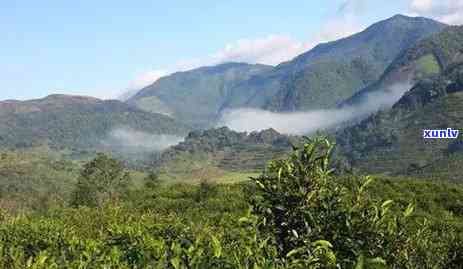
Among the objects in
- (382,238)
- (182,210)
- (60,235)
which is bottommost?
(182,210)

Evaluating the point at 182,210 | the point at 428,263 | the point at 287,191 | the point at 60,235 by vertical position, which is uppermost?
the point at 287,191

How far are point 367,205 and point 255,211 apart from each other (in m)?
3.28

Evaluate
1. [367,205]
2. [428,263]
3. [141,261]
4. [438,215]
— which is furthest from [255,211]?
[438,215]

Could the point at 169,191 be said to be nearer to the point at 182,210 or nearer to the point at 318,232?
the point at 182,210

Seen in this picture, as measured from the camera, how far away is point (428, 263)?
21172mm

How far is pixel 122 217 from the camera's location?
228 feet

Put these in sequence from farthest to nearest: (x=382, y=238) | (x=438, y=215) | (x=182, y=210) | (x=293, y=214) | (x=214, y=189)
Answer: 1. (x=214, y=189)
2. (x=182, y=210)
3. (x=438, y=215)
4. (x=293, y=214)
5. (x=382, y=238)

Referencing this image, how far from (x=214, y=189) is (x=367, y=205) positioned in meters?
109

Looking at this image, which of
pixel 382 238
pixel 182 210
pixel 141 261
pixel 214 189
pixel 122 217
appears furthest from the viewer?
pixel 214 189

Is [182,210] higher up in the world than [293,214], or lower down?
lower down

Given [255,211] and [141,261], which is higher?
[255,211]

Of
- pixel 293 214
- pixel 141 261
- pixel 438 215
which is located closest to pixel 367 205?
pixel 293 214

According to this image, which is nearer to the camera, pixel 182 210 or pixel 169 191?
pixel 182 210

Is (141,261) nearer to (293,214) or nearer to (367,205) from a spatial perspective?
(293,214)
